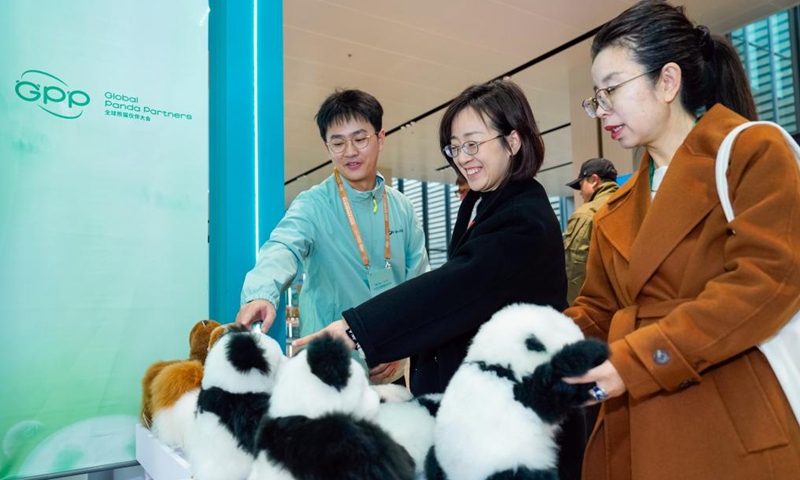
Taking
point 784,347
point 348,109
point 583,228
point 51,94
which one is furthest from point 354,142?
point 583,228

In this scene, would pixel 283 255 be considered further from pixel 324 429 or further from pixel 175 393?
pixel 324 429

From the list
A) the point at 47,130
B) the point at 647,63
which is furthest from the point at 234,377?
the point at 47,130

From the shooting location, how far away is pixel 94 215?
187 centimetres

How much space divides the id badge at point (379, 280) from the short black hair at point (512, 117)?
0.65 meters

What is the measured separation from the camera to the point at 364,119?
1.80m

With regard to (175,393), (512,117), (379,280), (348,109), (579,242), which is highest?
(348,109)

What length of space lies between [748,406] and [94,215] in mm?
1840

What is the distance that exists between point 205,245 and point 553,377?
5.23 feet

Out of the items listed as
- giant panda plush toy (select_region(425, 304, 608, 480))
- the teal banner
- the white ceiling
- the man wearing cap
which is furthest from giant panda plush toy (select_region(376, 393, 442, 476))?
the white ceiling

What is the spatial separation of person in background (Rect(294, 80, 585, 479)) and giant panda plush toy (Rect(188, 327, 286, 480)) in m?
0.13

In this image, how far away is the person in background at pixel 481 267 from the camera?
3.43 feet

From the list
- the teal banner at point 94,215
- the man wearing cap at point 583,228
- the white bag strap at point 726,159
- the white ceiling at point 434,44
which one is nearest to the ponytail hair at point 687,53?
the white bag strap at point 726,159

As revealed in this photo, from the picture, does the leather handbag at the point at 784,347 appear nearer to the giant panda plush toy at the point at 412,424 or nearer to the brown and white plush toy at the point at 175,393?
the giant panda plush toy at the point at 412,424

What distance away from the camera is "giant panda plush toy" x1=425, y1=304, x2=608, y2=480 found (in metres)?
0.78
